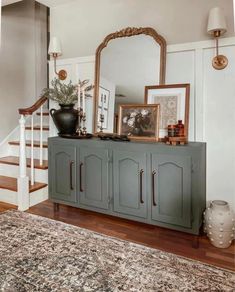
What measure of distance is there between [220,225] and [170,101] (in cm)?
123

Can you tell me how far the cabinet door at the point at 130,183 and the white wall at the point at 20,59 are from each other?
2.32 meters

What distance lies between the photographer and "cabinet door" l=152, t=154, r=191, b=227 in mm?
2199

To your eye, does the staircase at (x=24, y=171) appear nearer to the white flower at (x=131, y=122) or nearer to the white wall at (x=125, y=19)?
the white wall at (x=125, y=19)

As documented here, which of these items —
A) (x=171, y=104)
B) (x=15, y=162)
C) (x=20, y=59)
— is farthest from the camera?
(x=20, y=59)

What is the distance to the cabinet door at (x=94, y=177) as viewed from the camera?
260 centimetres

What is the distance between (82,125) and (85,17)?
4.28ft

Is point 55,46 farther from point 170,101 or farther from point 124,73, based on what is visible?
point 170,101

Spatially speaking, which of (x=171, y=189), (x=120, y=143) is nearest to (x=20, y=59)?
(x=120, y=143)

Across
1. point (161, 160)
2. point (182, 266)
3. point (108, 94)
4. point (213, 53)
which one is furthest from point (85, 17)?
point (182, 266)

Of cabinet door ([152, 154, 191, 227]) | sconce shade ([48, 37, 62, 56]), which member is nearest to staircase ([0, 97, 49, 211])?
sconce shade ([48, 37, 62, 56])

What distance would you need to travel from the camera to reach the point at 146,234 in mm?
2445

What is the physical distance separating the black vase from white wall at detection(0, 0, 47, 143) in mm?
1498

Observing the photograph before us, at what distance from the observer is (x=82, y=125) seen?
10.4ft

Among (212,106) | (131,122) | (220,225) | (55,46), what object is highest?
(55,46)
